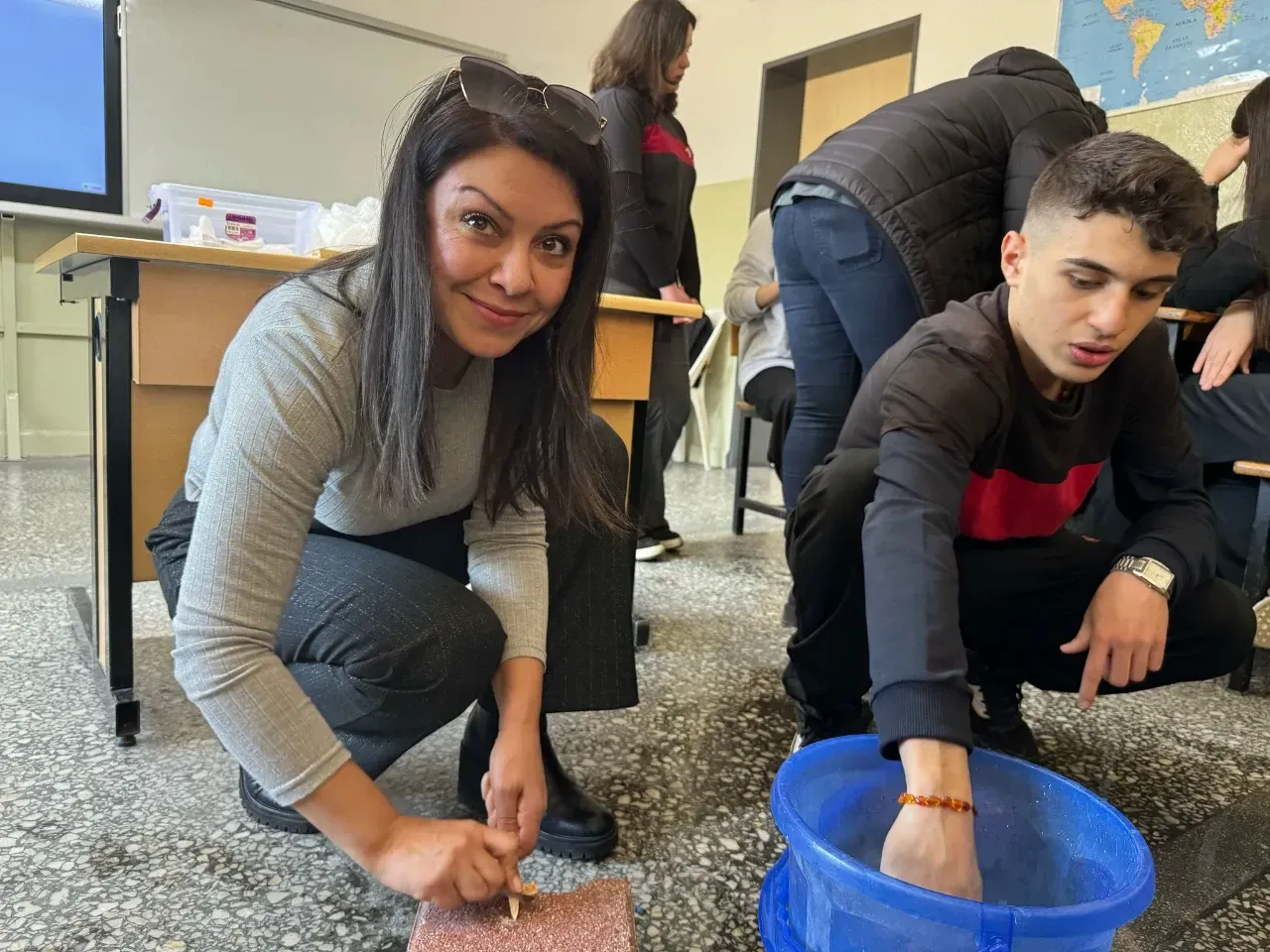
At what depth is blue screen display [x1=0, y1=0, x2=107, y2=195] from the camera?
11.2 ft

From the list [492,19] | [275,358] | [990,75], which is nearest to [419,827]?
[275,358]

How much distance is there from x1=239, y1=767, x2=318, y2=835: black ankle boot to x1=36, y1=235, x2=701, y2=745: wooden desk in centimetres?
28

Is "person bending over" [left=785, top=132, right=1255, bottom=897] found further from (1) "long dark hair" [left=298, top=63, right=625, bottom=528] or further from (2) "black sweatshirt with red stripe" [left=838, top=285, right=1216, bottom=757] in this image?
(1) "long dark hair" [left=298, top=63, right=625, bottom=528]

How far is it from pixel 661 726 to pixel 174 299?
0.89m

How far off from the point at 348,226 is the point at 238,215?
0.35 m

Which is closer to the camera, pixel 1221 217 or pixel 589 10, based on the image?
pixel 1221 217

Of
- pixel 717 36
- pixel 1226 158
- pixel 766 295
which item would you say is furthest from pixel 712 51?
pixel 1226 158

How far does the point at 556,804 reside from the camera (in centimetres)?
96

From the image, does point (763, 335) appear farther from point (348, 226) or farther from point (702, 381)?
point (702, 381)

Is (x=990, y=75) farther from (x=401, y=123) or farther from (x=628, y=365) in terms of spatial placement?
(x=401, y=123)

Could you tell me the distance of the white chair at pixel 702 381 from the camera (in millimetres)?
4277

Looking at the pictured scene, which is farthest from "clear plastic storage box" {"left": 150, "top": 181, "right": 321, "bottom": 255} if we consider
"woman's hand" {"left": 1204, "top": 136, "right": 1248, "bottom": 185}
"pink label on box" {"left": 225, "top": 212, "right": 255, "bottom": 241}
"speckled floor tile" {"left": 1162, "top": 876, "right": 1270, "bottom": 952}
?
"woman's hand" {"left": 1204, "top": 136, "right": 1248, "bottom": 185}

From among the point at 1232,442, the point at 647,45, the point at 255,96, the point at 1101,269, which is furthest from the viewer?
the point at 255,96

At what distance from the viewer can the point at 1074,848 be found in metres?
0.78
